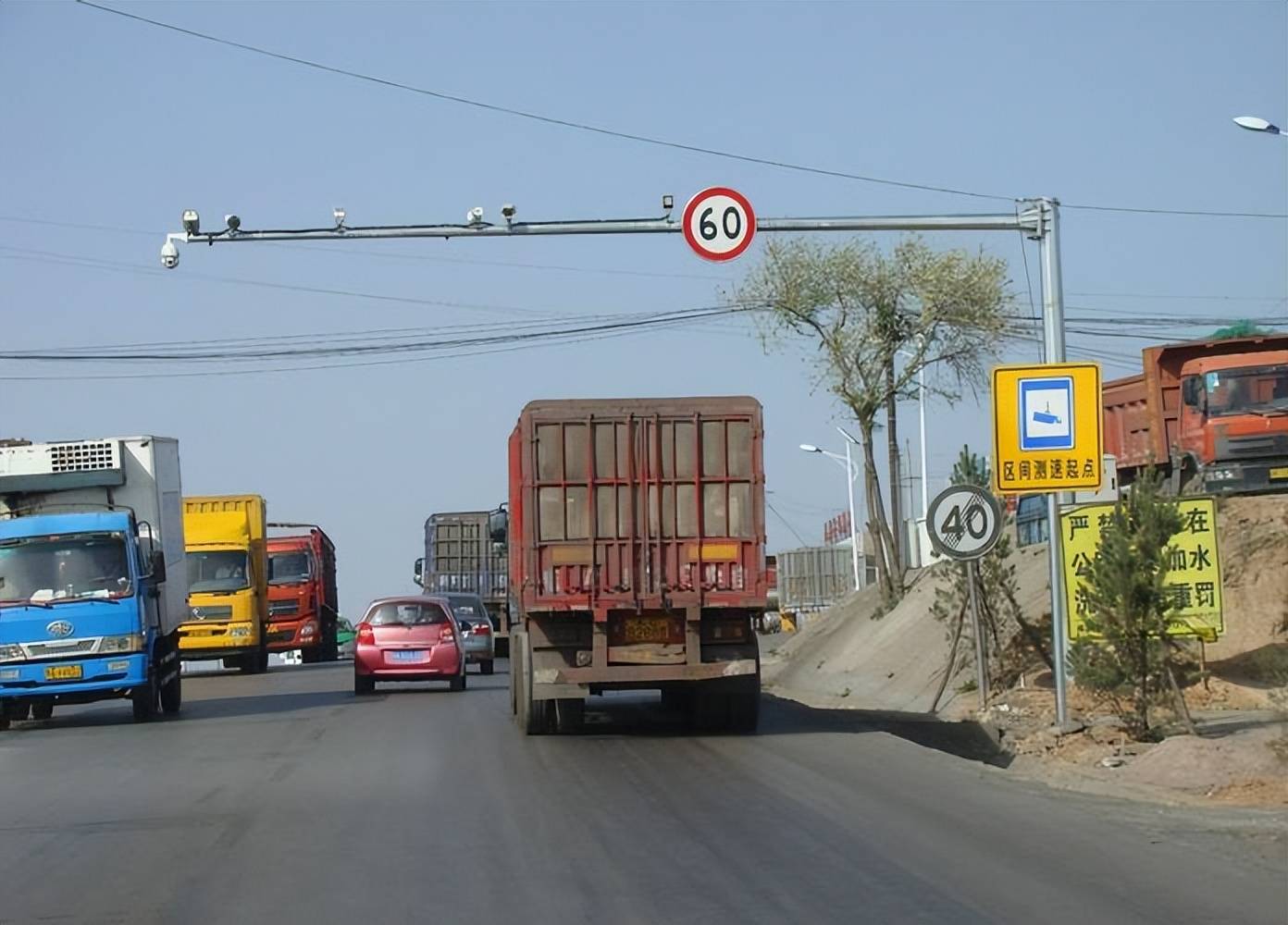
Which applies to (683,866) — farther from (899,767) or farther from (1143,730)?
(1143,730)

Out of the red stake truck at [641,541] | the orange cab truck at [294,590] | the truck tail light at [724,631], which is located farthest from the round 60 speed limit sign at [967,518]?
the orange cab truck at [294,590]

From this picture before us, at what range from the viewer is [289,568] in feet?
156

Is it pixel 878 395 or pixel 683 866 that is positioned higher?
pixel 878 395

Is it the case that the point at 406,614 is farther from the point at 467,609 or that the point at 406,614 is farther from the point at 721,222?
the point at 721,222

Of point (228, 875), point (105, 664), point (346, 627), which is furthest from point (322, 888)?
point (346, 627)

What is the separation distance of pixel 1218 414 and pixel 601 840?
965 inches

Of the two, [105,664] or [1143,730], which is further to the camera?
[105,664]

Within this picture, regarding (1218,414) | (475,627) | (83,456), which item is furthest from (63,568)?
(1218,414)

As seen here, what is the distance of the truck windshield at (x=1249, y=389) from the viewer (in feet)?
107

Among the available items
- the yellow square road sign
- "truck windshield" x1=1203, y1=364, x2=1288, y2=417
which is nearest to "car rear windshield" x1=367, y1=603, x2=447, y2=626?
"truck windshield" x1=1203, y1=364, x2=1288, y2=417

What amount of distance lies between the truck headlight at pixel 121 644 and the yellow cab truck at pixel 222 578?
17205 mm

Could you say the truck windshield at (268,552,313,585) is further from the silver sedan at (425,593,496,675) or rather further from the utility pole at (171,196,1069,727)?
the utility pole at (171,196,1069,727)

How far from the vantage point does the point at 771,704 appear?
82.2ft

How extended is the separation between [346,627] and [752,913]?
85.6 m
